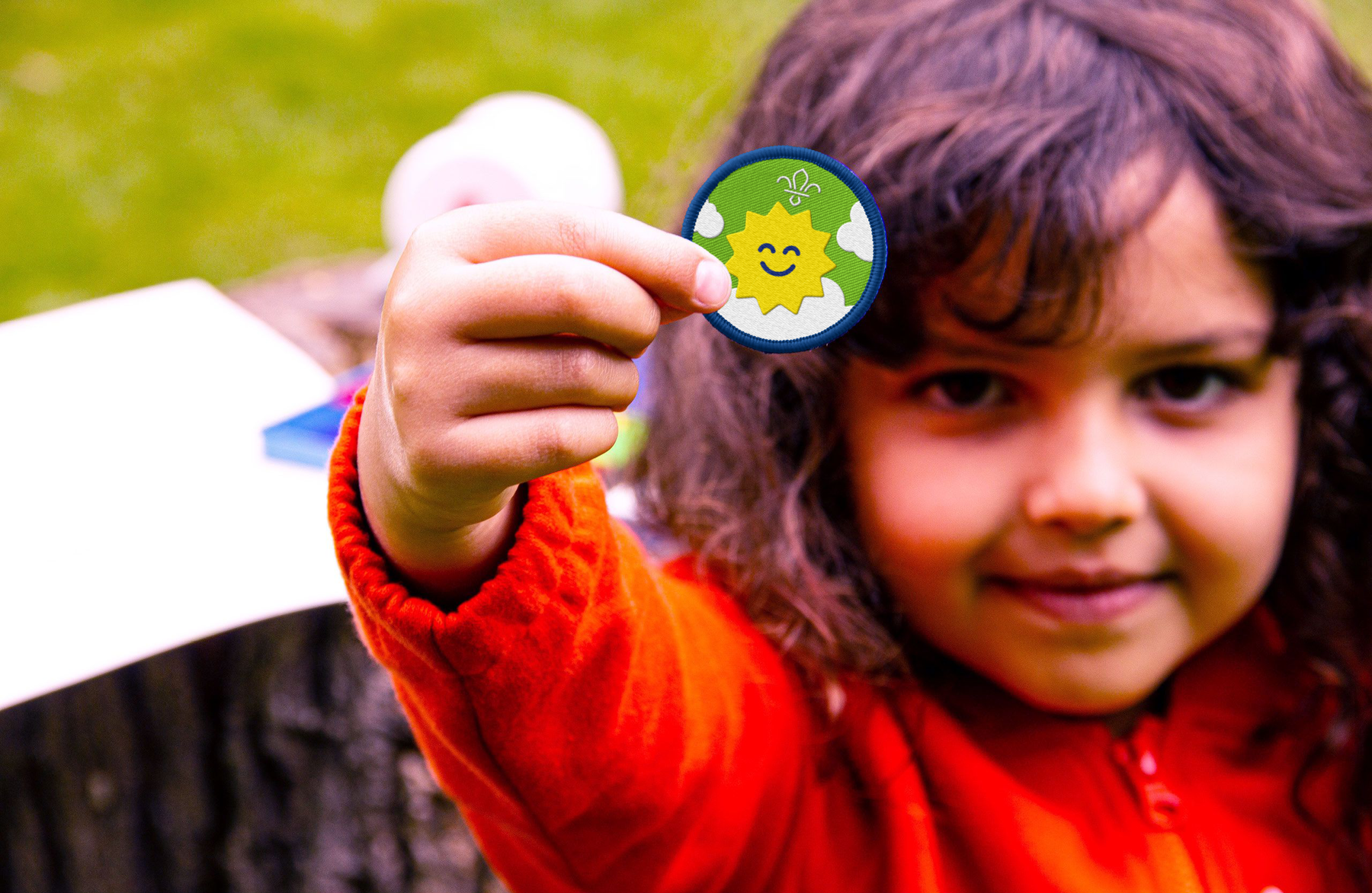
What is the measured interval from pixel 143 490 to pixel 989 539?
2.84 ft

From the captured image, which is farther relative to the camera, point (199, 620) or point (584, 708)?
point (199, 620)

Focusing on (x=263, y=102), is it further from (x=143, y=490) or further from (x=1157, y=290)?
(x=1157, y=290)

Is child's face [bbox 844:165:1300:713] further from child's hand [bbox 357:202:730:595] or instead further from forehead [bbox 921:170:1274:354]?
child's hand [bbox 357:202:730:595]

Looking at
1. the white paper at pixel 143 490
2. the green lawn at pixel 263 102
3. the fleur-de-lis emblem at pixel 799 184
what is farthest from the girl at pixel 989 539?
the green lawn at pixel 263 102

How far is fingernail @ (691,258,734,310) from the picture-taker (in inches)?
26.7

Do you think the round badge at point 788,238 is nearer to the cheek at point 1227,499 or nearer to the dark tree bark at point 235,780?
the cheek at point 1227,499

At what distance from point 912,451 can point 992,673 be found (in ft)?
0.75

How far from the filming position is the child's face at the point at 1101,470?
0.97 m

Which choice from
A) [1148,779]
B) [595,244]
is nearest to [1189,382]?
[1148,779]

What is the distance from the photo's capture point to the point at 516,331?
2.19ft

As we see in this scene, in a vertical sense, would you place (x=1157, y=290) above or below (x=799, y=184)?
below

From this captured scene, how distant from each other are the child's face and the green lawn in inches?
71.3

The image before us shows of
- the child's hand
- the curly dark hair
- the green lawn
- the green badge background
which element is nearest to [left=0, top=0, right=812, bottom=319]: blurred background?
the green lawn

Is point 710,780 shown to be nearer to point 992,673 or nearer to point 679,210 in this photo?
point 992,673
